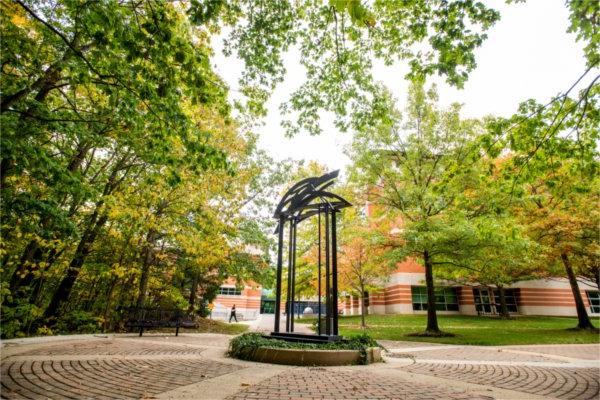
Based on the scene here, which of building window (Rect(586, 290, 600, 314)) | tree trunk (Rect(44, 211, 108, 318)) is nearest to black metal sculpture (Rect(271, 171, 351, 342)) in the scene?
tree trunk (Rect(44, 211, 108, 318))

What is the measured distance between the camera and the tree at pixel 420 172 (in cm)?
1202

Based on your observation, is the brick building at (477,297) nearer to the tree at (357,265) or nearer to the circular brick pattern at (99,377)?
the tree at (357,265)

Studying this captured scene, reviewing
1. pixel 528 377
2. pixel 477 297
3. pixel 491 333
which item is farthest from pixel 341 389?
pixel 477 297

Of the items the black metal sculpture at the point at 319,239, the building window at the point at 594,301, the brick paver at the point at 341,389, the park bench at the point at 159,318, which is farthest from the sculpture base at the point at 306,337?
the building window at the point at 594,301

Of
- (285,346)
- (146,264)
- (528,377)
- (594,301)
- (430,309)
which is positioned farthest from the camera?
(594,301)

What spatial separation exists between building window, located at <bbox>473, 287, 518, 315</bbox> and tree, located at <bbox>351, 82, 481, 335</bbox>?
20865 mm

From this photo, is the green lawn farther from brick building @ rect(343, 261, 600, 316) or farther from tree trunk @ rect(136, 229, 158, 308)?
brick building @ rect(343, 261, 600, 316)

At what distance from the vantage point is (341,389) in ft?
13.1

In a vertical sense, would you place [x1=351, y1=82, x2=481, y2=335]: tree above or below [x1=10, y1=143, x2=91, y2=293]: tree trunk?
above

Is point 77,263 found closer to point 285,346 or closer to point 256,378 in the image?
point 285,346

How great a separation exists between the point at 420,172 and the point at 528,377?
9.58 metres

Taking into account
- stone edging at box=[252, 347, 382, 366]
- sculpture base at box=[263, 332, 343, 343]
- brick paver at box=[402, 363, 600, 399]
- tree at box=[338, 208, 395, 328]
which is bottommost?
brick paver at box=[402, 363, 600, 399]

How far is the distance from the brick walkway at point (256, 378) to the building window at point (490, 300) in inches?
1061

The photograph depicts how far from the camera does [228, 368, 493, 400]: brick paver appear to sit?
3.66 m
